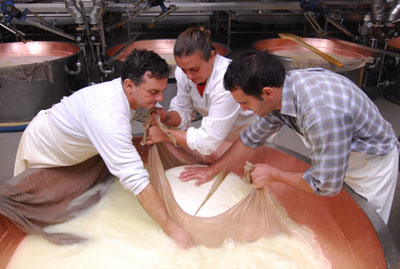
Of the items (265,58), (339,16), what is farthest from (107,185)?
(339,16)

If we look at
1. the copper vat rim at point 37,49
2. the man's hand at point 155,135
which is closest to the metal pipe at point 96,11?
the copper vat rim at point 37,49

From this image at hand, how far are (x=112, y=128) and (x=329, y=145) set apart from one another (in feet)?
2.74

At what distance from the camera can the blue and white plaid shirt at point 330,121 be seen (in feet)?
3.33

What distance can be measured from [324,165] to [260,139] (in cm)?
51

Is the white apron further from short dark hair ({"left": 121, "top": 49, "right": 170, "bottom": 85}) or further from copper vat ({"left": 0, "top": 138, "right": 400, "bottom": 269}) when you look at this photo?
short dark hair ({"left": 121, "top": 49, "right": 170, "bottom": 85})

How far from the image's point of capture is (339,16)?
3.74 meters

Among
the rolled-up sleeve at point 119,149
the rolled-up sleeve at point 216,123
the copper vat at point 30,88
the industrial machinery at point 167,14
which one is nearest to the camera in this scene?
the rolled-up sleeve at point 119,149

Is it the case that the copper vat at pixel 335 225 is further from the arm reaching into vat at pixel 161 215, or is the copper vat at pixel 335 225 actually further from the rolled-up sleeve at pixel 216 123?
the arm reaching into vat at pixel 161 215

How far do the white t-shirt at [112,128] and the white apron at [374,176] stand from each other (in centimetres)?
71

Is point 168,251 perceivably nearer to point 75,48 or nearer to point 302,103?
point 302,103

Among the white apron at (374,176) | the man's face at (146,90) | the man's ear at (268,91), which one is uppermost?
the man's ear at (268,91)

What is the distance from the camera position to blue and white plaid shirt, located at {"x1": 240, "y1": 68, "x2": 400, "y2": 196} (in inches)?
40.0

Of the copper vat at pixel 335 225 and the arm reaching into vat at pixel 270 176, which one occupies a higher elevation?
the arm reaching into vat at pixel 270 176

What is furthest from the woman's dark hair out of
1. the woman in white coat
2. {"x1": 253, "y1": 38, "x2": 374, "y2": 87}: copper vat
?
{"x1": 253, "y1": 38, "x2": 374, "y2": 87}: copper vat
